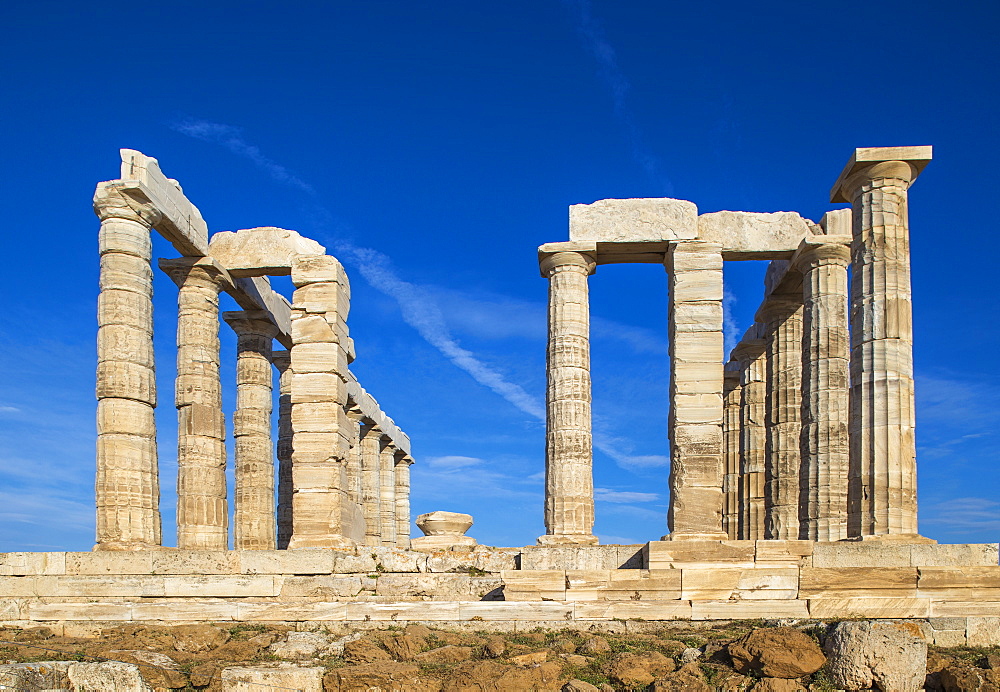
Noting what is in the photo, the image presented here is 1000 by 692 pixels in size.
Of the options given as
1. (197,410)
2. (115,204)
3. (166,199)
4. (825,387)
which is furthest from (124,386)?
(825,387)

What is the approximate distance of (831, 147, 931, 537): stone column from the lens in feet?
66.8

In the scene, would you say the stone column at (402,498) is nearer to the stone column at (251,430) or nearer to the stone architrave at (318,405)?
the stone column at (251,430)

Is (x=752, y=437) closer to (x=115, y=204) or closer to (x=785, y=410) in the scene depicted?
(x=785, y=410)

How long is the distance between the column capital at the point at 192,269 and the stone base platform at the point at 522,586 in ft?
26.5

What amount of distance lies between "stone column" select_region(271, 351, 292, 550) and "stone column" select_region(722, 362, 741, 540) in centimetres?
1541

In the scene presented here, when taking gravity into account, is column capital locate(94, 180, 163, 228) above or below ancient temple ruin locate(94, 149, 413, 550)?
above

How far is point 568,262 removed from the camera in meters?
24.0

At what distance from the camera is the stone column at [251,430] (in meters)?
30.0

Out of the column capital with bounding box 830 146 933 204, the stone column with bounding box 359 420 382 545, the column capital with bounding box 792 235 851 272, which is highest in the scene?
the column capital with bounding box 830 146 933 204

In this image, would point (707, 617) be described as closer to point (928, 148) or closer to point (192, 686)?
point (192, 686)

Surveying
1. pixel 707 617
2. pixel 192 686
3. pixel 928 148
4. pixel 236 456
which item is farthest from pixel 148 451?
pixel 928 148

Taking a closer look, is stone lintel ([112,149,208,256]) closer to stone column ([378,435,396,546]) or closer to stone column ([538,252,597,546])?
stone column ([538,252,597,546])

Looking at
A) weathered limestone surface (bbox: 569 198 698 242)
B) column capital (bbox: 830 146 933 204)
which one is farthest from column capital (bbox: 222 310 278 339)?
column capital (bbox: 830 146 933 204)

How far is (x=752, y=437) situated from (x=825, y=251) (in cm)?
883
